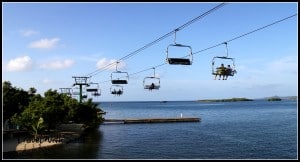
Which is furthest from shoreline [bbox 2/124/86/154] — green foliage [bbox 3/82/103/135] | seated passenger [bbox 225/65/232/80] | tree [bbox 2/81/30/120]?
seated passenger [bbox 225/65/232/80]

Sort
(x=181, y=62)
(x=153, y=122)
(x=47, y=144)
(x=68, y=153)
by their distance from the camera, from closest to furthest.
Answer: (x=181, y=62) → (x=68, y=153) → (x=47, y=144) → (x=153, y=122)

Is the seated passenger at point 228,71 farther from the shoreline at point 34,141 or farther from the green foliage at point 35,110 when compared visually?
the green foliage at point 35,110

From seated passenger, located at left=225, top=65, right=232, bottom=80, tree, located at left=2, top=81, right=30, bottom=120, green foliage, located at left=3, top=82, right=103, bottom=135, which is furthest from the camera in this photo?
tree, located at left=2, top=81, right=30, bottom=120

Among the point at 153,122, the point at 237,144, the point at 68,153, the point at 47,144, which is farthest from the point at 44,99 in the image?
the point at 153,122

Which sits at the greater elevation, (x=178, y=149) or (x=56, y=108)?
(x=56, y=108)

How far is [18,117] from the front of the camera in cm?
6106

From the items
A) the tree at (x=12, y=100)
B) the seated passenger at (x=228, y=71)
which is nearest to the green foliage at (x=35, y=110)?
the tree at (x=12, y=100)

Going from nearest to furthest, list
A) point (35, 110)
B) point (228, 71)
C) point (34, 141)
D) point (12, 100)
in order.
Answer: point (228, 71), point (34, 141), point (35, 110), point (12, 100)

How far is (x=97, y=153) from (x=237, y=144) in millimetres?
25317

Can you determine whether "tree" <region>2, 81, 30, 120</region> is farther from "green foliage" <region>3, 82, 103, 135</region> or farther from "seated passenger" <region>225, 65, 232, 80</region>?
"seated passenger" <region>225, 65, 232, 80</region>

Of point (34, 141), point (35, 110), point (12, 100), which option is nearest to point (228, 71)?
point (34, 141)

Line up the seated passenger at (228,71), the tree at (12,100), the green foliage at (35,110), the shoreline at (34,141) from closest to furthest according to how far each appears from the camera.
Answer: the seated passenger at (228,71), the shoreline at (34,141), the green foliage at (35,110), the tree at (12,100)

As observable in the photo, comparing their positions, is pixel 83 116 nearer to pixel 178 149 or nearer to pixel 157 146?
pixel 157 146

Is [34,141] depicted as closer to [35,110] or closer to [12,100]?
[35,110]
